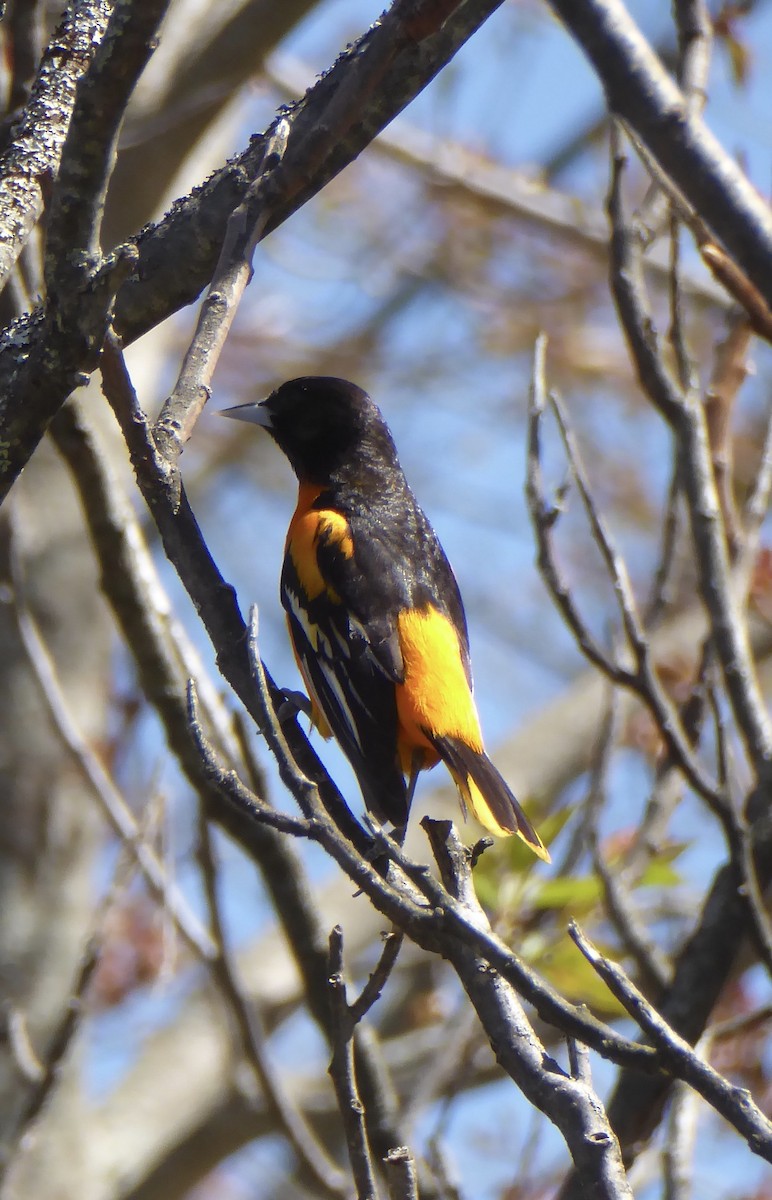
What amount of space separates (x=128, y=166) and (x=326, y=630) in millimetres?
2663

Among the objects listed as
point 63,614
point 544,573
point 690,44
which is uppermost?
point 63,614

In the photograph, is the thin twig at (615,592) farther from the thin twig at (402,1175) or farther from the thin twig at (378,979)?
the thin twig at (402,1175)

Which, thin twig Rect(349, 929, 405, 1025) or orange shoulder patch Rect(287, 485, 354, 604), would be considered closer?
thin twig Rect(349, 929, 405, 1025)

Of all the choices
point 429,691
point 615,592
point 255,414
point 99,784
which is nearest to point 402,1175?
point 615,592

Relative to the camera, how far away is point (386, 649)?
3.59 metres

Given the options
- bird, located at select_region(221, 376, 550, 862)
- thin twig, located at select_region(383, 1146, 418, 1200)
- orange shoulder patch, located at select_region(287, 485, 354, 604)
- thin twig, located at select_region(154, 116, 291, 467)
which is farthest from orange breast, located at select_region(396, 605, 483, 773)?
thin twig, located at select_region(383, 1146, 418, 1200)

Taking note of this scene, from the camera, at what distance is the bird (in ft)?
10.9

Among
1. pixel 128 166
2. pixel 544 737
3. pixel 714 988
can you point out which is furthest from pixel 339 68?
pixel 544 737

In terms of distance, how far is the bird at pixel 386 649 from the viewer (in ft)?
10.9

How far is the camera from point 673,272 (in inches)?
127

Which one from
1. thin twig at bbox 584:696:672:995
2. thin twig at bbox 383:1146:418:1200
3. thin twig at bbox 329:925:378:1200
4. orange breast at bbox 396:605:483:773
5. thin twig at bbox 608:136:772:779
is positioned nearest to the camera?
thin twig at bbox 383:1146:418:1200

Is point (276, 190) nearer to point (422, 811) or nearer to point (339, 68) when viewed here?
point (339, 68)

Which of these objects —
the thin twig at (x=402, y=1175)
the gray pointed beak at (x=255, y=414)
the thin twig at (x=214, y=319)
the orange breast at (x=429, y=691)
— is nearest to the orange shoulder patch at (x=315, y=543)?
the orange breast at (x=429, y=691)

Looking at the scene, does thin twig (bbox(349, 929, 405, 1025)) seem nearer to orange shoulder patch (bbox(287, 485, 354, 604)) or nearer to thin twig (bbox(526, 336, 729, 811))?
thin twig (bbox(526, 336, 729, 811))
